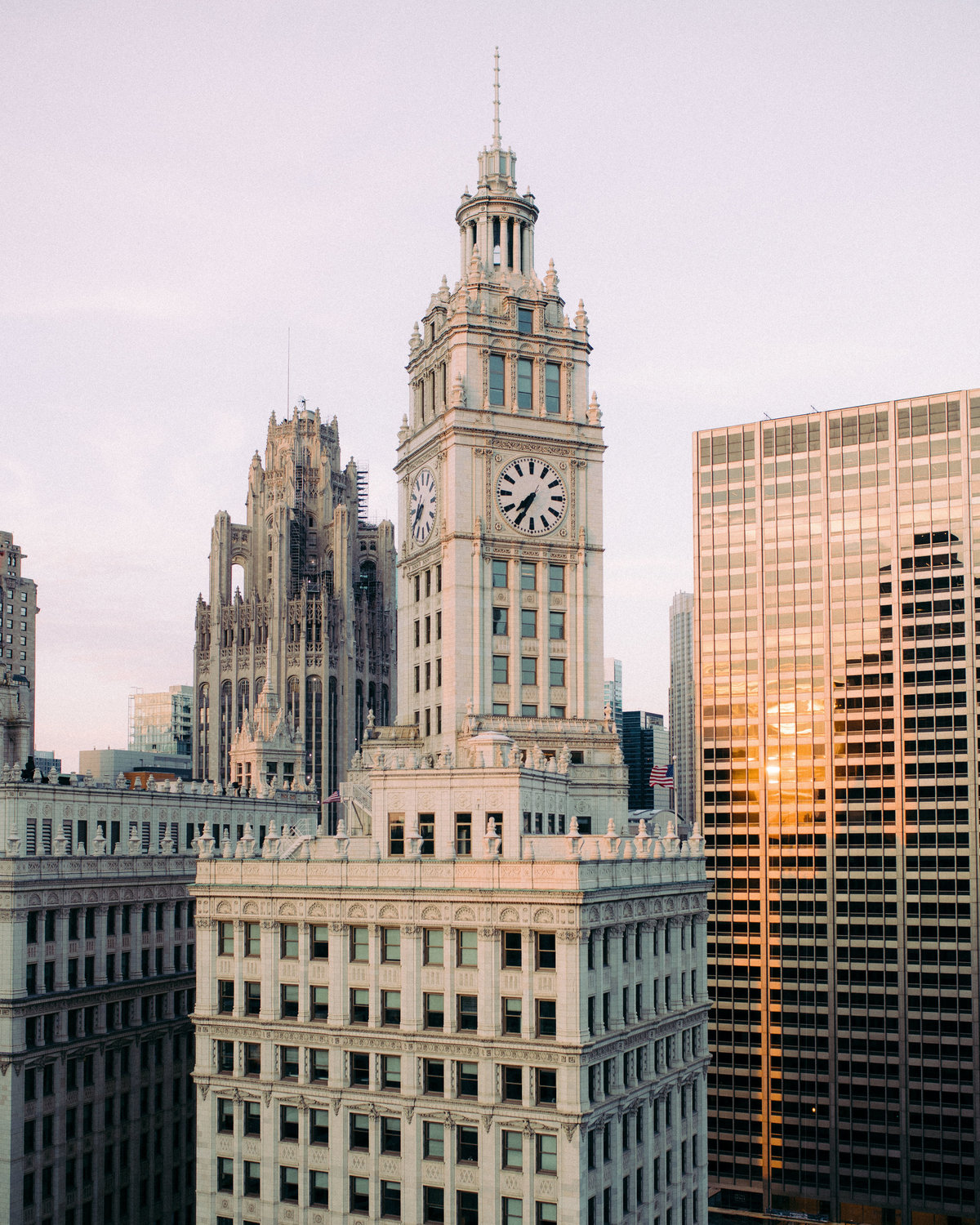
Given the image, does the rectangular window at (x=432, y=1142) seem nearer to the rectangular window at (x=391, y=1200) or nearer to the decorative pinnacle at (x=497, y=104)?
the rectangular window at (x=391, y=1200)

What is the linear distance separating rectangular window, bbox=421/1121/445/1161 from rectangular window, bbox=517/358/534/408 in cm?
5259

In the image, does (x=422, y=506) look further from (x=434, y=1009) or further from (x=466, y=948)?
(x=434, y=1009)

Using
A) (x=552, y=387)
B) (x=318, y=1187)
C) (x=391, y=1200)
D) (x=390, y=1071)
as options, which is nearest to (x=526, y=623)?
(x=552, y=387)

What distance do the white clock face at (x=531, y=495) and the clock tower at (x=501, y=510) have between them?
9cm

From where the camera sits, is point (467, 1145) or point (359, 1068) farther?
point (359, 1068)

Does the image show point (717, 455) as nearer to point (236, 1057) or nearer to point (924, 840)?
point (924, 840)

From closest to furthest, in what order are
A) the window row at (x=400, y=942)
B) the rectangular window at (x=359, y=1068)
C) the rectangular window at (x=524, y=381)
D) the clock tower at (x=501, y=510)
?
1. the window row at (x=400, y=942)
2. the rectangular window at (x=359, y=1068)
3. the clock tower at (x=501, y=510)
4. the rectangular window at (x=524, y=381)

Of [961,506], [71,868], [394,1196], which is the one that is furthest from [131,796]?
[961,506]

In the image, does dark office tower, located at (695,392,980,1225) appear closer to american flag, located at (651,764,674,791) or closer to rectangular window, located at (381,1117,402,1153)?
american flag, located at (651,764,674,791)

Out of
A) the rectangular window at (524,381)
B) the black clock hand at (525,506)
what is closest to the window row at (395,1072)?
the black clock hand at (525,506)

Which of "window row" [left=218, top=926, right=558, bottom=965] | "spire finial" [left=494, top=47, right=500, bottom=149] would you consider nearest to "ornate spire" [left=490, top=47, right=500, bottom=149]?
"spire finial" [left=494, top=47, right=500, bottom=149]

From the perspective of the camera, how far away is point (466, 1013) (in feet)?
266

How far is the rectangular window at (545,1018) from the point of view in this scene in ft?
258

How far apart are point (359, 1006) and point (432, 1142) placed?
29.6ft
